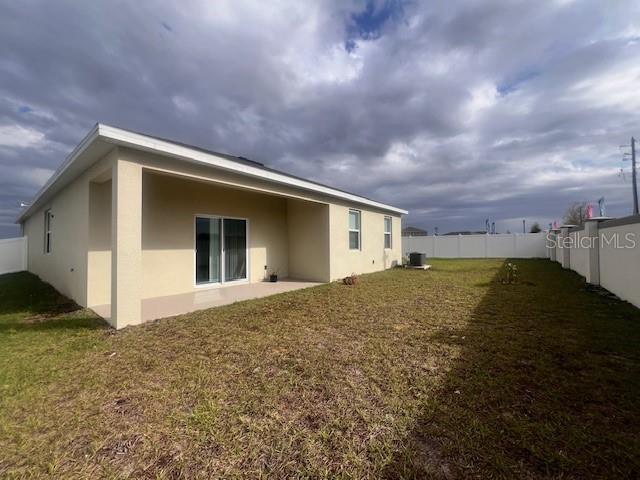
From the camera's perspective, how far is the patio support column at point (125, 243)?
14.6ft

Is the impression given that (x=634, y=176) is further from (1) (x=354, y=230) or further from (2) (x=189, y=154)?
(2) (x=189, y=154)

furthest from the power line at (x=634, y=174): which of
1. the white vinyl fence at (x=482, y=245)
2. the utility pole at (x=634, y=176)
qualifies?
the white vinyl fence at (x=482, y=245)

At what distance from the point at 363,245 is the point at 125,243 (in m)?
8.68

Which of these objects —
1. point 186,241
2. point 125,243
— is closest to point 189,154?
point 125,243

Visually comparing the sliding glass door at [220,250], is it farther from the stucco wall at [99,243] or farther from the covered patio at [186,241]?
the stucco wall at [99,243]

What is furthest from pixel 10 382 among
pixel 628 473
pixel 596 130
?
pixel 596 130

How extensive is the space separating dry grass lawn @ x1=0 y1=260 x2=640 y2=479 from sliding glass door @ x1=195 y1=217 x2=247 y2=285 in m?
3.13

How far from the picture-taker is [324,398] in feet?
8.27

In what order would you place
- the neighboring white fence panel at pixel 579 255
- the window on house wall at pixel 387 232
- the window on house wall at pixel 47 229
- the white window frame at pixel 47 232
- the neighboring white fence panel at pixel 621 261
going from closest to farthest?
1. the neighboring white fence panel at pixel 621 261
2. the neighboring white fence panel at pixel 579 255
3. the white window frame at pixel 47 232
4. the window on house wall at pixel 47 229
5. the window on house wall at pixel 387 232

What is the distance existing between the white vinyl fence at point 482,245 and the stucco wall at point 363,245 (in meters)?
8.42

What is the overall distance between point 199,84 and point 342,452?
1080cm

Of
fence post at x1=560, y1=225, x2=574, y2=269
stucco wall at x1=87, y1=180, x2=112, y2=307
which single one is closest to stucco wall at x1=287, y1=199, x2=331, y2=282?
stucco wall at x1=87, y1=180, x2=112, y2=307

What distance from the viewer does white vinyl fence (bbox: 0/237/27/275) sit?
14.4 meters

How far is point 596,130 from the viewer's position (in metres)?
14.5
